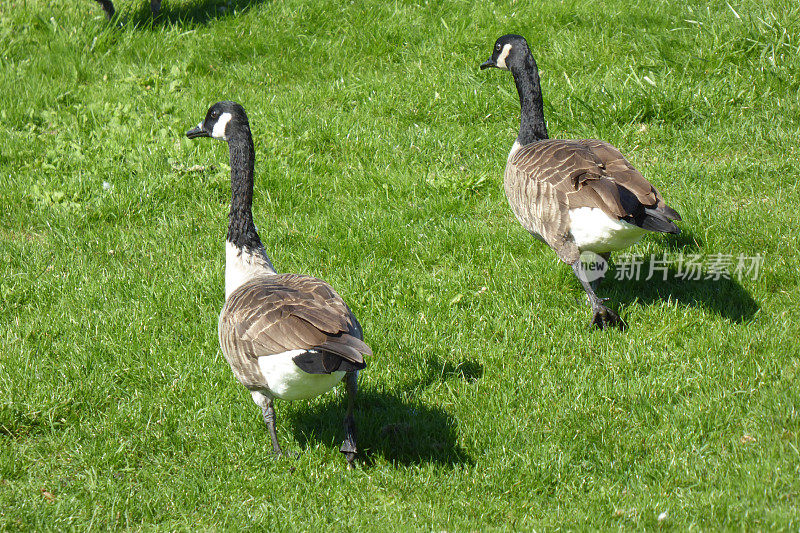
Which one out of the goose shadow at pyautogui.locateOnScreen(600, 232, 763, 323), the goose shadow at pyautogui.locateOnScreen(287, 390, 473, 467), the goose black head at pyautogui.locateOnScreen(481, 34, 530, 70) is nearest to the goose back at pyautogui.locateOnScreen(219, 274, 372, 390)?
the goose shadow at pyautogui.locateOnScreen(287, 390, 473, 467)

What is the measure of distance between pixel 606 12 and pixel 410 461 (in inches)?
265

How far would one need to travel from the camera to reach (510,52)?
6.97m

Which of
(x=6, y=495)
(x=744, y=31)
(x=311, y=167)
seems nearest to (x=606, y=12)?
(x=744, y=31)

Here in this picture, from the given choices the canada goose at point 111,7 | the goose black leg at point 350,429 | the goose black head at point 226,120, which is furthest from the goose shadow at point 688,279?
the canada goose at point 111,7

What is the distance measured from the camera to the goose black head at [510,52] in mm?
6887

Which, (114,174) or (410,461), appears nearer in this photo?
(410,461)

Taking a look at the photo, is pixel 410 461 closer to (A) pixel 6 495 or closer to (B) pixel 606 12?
(A) pixel 6 495

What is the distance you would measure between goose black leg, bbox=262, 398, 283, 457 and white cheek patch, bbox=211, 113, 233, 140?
2.06 metres

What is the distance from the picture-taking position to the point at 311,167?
301 inches

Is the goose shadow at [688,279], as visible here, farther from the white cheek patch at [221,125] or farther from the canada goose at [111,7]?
the canada goose at [111,7]

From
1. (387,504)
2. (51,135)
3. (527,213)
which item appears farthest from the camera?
(51,135)

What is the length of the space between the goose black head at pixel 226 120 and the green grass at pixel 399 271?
4.24ft

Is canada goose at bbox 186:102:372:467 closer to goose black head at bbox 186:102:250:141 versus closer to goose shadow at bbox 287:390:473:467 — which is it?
goose shadow at bbox 287:390:473:467

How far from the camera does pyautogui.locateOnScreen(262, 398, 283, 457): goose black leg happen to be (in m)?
4.52
